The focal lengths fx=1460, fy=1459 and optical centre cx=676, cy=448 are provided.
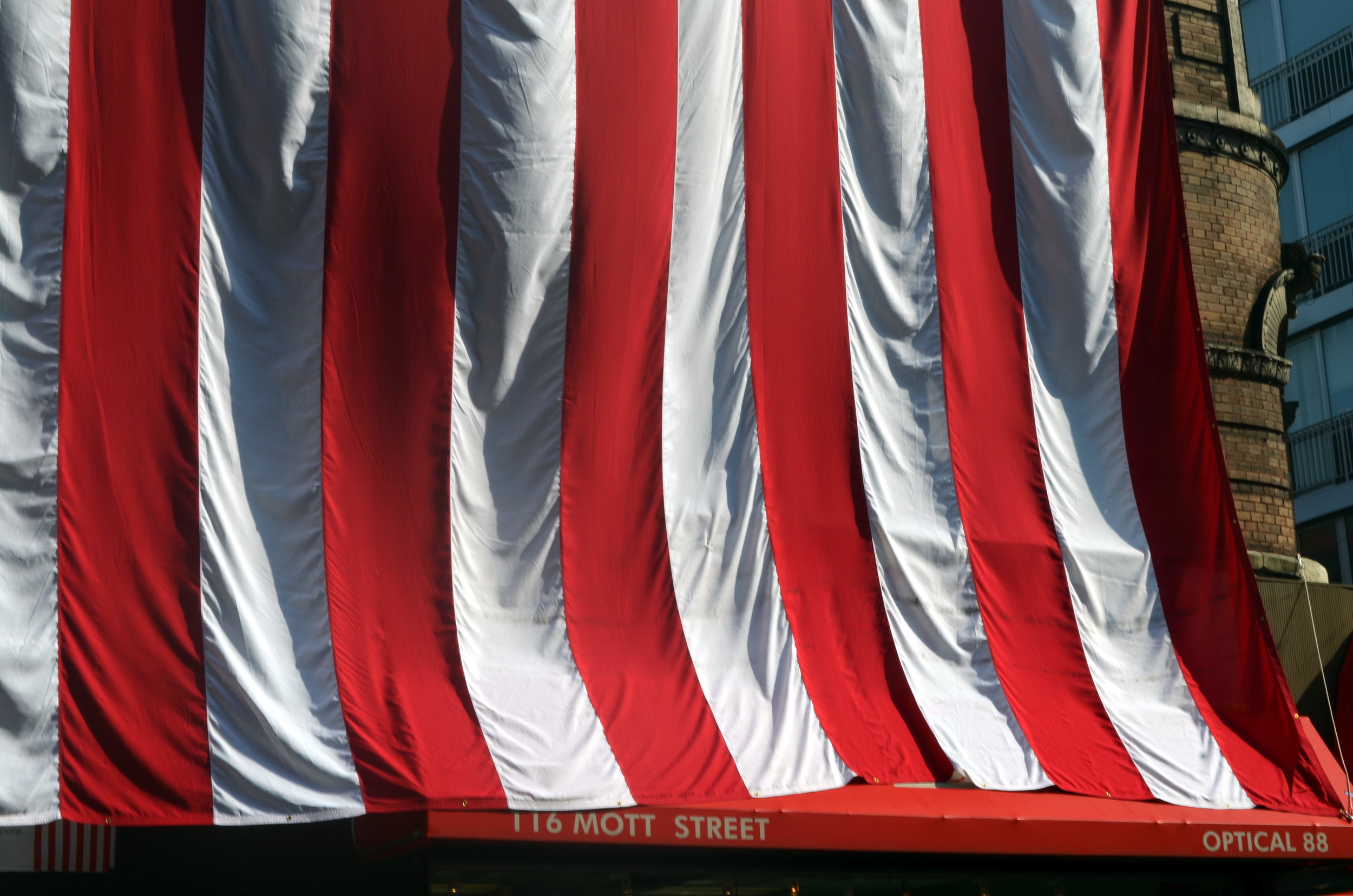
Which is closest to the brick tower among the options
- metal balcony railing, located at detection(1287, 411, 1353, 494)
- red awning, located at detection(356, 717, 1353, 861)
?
red awning, located at detection(356, 717, 1353, 861)

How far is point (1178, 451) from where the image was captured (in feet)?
33.3

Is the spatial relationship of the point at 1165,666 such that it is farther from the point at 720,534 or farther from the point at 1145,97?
the point at 1145,97

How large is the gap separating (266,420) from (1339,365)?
2049 centimetres

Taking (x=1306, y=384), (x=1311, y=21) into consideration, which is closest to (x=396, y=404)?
(x=1306, y=384)

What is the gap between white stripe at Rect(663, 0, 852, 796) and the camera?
843 centimetres

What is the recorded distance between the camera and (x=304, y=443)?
795 centimetres

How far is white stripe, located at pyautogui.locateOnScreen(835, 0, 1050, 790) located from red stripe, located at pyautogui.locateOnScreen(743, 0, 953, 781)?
11 cm

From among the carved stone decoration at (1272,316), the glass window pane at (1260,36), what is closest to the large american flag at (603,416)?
the carved stone decoration at (1272,316)

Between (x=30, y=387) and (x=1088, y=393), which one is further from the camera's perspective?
(x=1088, y=393)

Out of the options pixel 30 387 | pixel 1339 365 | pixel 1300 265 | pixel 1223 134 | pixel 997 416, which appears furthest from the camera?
pixel 1339 365

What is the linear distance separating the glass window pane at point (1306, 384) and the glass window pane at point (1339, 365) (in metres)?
0.17

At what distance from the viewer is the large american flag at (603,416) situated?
7469 millimetres

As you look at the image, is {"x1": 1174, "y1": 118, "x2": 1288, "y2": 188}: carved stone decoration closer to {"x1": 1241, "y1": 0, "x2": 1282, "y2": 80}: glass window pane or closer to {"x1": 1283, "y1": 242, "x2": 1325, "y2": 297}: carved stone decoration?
{"x1": 1283, "y1": 242, "x2": 1325, "y2": 297}: carved stone decoration

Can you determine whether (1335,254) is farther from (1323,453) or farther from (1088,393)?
(1088,393)
